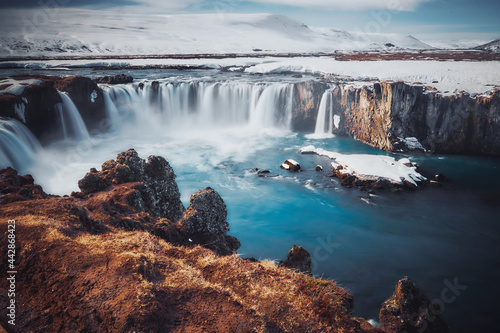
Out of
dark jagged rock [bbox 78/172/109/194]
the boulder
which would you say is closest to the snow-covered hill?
the boulder

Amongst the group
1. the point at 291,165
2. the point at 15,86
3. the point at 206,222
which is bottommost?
the point at 291,165

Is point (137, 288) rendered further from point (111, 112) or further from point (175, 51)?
point (175, 51)

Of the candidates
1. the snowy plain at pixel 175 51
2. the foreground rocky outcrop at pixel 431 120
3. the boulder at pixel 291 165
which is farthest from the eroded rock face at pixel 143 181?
the snowy plain at pixel 175 51

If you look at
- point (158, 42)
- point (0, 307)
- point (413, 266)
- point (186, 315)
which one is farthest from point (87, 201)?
point (158, 42)

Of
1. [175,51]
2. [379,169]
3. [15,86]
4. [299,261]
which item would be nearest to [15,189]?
[299,261]

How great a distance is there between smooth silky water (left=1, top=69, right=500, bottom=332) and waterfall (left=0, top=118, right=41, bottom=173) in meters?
0.86

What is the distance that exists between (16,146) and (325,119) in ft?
116

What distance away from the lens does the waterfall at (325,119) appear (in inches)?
1576

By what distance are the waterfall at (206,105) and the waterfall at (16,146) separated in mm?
16273

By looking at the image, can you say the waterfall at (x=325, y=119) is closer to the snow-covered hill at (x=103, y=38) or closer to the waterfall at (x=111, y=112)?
the waterfall at (x=111, y=112)

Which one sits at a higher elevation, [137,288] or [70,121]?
[70,121]

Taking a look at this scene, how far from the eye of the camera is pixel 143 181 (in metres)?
13.7

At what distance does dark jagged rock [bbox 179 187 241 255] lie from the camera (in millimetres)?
11188

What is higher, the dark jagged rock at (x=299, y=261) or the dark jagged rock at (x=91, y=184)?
the dark jagged rock at (x=91, y=184)
